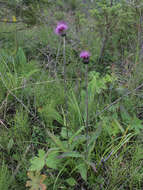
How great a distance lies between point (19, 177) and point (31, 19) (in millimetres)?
1738

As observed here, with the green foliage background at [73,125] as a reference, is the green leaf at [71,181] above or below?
below

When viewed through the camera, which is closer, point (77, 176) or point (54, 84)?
point (77, 176)

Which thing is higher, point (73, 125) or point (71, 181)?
point (73, 125)

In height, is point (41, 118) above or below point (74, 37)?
below

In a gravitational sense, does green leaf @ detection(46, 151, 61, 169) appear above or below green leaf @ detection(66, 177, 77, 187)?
above

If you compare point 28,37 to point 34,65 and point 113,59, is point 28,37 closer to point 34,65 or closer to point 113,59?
point 34,65

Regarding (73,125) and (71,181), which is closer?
(71,181)

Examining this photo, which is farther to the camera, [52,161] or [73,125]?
[73,125]

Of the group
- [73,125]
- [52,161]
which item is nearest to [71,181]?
[52,161]

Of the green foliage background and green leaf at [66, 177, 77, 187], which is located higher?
the green foliage background

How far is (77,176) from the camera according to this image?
926 mm

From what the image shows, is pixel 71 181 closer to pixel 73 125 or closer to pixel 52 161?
pixel 52 161

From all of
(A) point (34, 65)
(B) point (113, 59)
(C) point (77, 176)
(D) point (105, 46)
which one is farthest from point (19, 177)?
(D) point (105, 46)

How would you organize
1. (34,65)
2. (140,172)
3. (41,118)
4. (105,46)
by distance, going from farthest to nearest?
(105,46) < (34,65) < (41,118) < (140,172)
